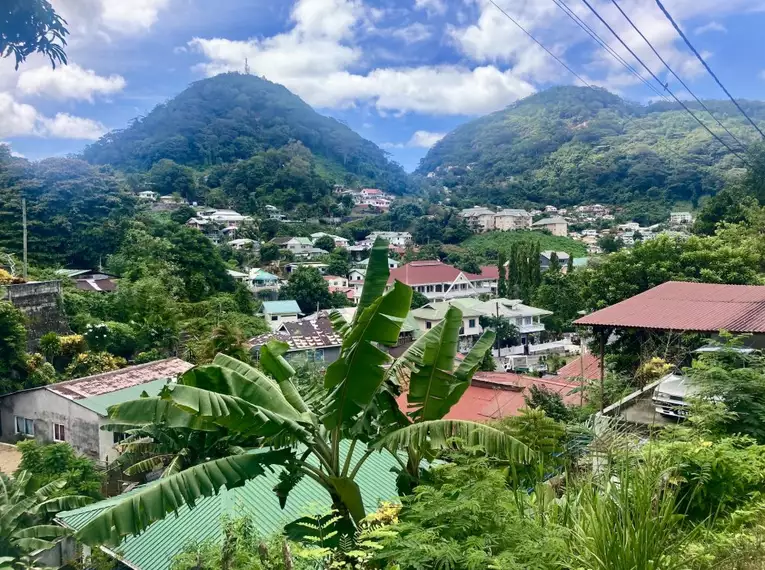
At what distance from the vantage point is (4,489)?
26.6 feet

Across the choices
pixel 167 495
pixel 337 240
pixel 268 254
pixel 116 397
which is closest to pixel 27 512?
pixel 167 495

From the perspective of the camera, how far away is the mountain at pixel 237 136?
316 ft

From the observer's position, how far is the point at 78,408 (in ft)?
44.7

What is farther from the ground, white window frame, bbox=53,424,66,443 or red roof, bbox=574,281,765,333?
red roof, bbox=574,281,765,333

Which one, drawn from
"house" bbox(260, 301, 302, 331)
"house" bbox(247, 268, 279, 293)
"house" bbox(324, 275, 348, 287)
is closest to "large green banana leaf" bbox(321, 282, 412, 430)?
"house" bbox(260, 301, 302, 331)

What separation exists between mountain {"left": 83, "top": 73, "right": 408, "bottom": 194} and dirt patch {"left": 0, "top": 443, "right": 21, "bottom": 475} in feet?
265

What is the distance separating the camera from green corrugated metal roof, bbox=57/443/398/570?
256 inches

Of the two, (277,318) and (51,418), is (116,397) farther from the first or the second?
(277,318)

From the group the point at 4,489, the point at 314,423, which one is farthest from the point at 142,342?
the point at 314,423

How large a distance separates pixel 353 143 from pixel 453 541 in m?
133

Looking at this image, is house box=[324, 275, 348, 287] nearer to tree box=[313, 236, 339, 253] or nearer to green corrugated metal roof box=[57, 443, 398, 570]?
tree box=[313, 236, 339, 253]

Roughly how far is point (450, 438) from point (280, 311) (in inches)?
1320

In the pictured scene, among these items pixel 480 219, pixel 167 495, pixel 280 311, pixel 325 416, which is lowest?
pixel 280 311

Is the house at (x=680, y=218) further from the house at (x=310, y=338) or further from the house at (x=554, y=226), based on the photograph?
the house at (x=310, y=338)
